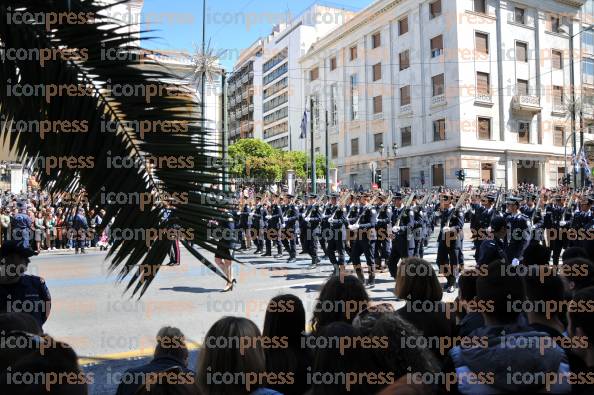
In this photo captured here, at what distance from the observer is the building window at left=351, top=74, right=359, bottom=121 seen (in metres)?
46.6

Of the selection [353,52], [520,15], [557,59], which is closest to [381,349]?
[520,15]

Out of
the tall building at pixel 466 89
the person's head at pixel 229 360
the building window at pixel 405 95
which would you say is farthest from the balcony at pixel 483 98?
the person's head at pixel 229 360

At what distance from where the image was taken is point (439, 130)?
121 ft

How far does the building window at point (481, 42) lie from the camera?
3606 centimetres

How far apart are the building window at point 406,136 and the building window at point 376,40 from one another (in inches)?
324

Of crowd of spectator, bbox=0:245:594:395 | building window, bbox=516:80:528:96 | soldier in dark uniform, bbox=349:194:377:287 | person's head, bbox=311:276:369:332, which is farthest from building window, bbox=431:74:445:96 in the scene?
person's head, bbox=311:276:369:332

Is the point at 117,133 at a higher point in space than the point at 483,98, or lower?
lower

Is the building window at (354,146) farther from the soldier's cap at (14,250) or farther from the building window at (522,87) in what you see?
the soldier's cap at (14,250)

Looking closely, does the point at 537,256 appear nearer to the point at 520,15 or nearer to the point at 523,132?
the point at 523,132

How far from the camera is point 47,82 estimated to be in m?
1.37

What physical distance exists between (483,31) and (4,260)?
38.2 metres

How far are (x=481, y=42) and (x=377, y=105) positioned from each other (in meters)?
10.5

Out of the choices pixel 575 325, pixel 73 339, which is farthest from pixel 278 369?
pixel 73 339

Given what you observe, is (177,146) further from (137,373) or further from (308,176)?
(308,176)
